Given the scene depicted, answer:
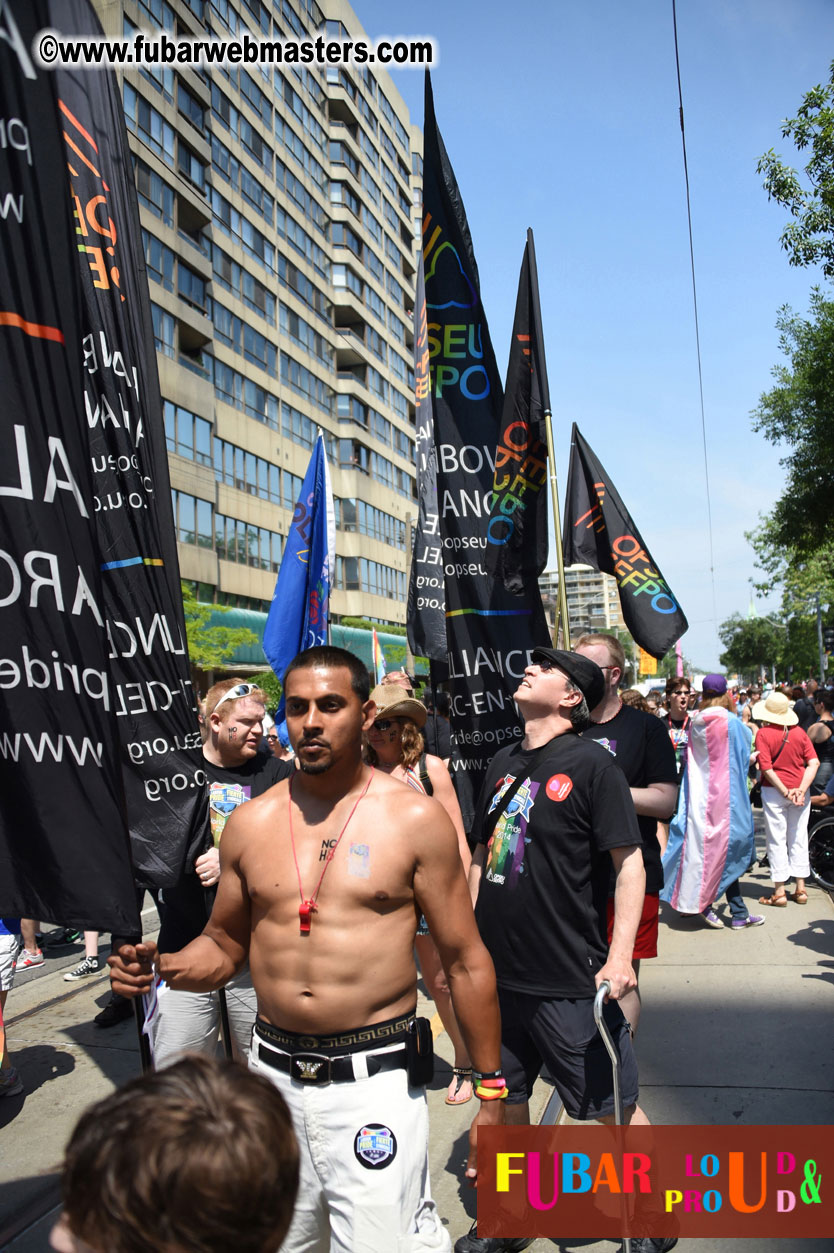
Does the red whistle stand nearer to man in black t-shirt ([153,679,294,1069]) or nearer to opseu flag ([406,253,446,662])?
man in black t-shirt ([153,679,294,1069])

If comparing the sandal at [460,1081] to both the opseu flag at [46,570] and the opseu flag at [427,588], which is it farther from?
the opseu flag at [427,588]

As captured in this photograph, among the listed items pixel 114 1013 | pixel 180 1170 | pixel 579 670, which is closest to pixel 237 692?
pixel 579 670

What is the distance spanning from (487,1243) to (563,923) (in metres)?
1.12

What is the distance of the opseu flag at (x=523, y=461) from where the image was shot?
5.27m

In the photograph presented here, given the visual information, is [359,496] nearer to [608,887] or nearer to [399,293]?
[399,293]

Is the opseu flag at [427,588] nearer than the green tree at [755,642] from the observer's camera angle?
Yes

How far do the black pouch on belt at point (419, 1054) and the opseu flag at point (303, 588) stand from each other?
4782 mm

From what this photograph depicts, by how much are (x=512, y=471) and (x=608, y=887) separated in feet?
8.56

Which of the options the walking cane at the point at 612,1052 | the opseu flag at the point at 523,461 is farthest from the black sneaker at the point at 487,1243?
the opseu flag at the point at 523,461

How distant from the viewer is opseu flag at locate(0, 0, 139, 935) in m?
2.56

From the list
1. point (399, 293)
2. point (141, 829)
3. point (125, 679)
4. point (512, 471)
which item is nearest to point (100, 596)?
point (125, 679)

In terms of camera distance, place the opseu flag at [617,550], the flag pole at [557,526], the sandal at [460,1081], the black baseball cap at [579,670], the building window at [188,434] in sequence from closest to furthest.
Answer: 1. the black baseball cap at [579,670]
2. the sandal at [460,1081]
3. the flag pole at [557,526]
4. the opseu flag at [617,550]
5. the building window at [188,434]

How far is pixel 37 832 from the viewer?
257 cm

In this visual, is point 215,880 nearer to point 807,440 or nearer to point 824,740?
point 824,740
